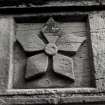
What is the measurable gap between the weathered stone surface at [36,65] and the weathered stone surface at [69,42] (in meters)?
0.16

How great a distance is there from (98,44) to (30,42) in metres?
0.52

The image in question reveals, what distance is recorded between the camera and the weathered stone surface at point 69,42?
6.28 feet

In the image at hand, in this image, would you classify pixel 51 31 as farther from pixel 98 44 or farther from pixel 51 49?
pixel 98 44

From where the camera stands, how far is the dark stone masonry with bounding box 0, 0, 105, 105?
1740mm

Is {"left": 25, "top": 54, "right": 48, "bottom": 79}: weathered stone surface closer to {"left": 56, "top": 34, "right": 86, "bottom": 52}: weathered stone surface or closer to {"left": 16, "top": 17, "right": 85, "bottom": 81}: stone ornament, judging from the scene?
{"left": 16, "top": 17, "right": 85, "bottom": 81}: stone ornament

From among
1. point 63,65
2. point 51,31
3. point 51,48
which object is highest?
point 51,31

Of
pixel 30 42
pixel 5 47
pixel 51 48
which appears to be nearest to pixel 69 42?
pixel 51 48

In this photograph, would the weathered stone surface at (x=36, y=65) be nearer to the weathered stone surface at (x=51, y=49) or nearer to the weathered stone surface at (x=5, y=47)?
the weathered stone surface at (x=51, y=49)

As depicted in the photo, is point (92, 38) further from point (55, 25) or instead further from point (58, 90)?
point (58, 90)

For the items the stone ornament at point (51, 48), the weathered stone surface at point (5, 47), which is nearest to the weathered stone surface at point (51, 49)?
the stone ornament at point (51, 48)

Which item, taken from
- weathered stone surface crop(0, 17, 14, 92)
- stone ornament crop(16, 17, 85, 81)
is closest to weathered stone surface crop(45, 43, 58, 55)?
stone ornament crop(16, 17, 85, 81)

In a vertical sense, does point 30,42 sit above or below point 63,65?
above

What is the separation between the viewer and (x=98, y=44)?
6.26ft

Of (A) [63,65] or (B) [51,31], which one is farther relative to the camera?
(B) [51,31]
